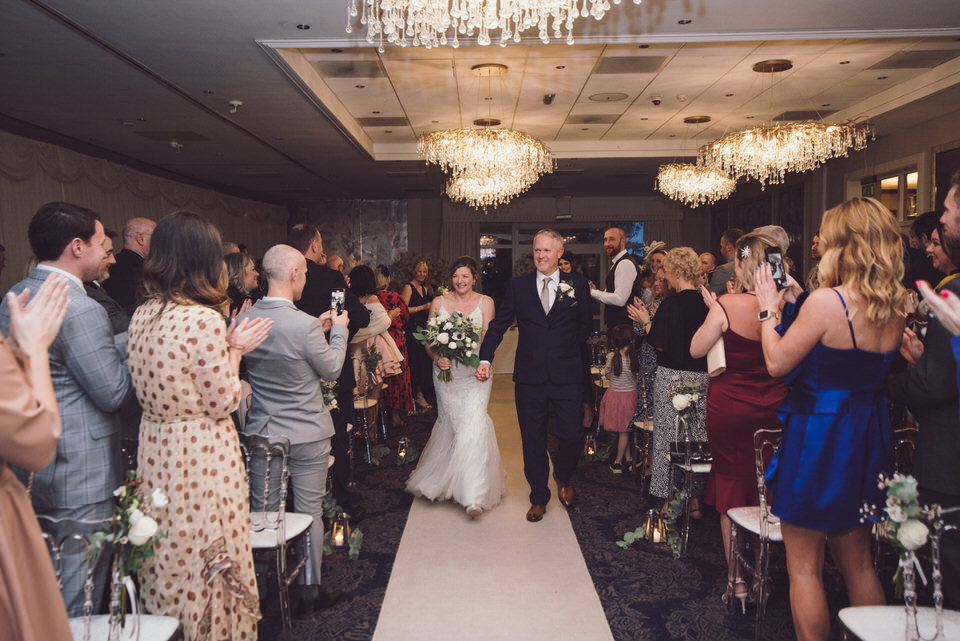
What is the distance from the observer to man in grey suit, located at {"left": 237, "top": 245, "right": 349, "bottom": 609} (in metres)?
3.11

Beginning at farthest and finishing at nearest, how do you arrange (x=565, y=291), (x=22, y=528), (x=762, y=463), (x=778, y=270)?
1. (x=565, y=291)
2. (x=762, y=463)
3. (x=778, y=270)
4. (x=22, y=528)

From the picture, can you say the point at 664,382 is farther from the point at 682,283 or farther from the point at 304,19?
the point at 304,19

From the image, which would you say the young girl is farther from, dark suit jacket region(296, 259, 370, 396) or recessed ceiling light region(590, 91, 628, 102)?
recessed ceiling light region(590, 91, 628, 102)

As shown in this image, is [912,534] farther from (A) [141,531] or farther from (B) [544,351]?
(B) [544,351]

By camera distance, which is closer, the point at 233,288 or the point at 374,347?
the point at 233,288

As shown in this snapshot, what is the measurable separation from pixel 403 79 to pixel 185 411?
576 centimetres

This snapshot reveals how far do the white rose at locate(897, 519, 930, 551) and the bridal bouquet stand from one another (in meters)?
3.20

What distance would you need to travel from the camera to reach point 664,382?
445cm

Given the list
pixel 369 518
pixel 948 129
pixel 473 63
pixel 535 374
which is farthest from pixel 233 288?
pixel 948 129

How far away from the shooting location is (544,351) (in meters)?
4.50

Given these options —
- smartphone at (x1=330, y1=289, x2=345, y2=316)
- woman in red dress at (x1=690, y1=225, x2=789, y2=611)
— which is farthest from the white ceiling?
woman in red dress at (x1=690, y1=225, x2=789, y2=611)

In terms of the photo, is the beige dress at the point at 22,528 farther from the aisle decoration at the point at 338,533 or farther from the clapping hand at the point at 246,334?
the aisle decoration at the point at 338,533

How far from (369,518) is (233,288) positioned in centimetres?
186

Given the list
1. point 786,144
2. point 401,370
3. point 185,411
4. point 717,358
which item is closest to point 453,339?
point 717,358
